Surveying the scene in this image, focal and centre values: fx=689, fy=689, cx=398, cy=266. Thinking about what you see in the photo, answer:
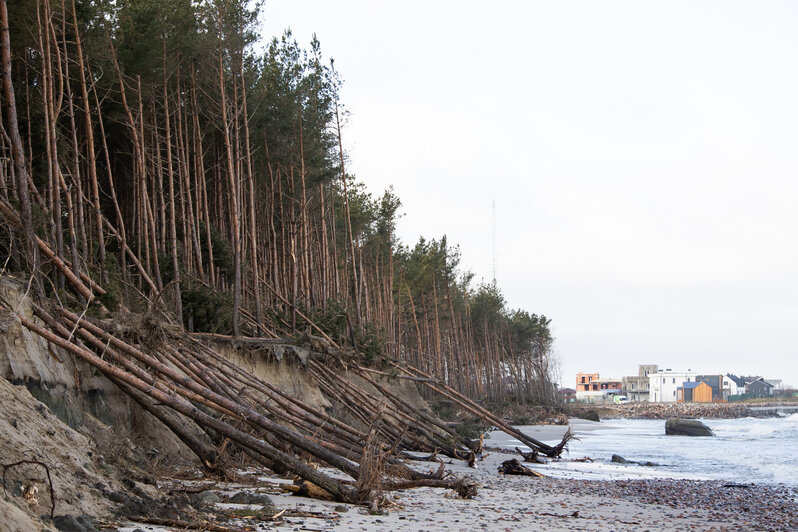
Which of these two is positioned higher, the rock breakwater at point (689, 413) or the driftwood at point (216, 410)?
the driftwood at point (216, 410)

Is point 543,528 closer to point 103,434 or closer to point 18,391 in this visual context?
point 103,434

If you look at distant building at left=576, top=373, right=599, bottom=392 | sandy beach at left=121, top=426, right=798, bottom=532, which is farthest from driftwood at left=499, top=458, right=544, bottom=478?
distant building at left=576, top=373, right=599, bottom=392

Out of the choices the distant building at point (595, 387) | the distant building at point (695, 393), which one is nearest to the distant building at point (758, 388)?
the distant building at point (695, 393)

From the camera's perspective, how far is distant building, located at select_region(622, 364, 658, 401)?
505 feet

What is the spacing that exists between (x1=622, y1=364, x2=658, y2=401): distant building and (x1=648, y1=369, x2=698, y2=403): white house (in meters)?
9.85

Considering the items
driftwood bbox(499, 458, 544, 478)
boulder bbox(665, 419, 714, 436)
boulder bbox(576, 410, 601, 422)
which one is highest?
driftwood bbox(499, 458, 544, 478)

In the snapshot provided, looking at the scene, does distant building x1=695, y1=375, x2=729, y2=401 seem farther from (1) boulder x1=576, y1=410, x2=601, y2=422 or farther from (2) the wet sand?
(2) the wet sand

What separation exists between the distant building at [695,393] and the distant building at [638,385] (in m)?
15.7

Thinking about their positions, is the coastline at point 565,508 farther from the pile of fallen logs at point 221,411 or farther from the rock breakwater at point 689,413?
the rock breakwater at point 689,413

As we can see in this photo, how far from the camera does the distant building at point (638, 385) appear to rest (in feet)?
505

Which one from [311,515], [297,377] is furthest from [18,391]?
[297,377]

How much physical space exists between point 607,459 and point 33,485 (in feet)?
76.2

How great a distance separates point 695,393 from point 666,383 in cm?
872

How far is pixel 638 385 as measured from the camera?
15888 centimetres
